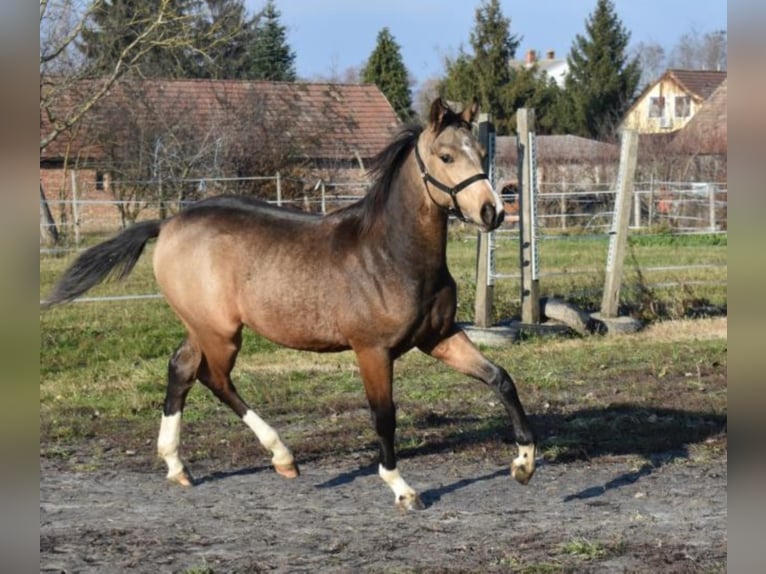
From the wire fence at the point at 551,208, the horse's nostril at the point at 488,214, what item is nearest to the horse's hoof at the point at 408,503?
the horse's nostril at the point at 488,214

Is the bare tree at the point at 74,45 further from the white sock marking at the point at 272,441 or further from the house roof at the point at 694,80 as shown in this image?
the house roof at the point at 694,80

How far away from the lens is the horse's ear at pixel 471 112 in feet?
19.5

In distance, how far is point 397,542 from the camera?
515 cm

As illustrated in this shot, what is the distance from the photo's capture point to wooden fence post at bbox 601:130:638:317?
12789mm

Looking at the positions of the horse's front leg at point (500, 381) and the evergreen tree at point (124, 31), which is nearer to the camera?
the horse's front leg at point (500, 381)

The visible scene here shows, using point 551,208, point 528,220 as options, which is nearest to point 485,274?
point 528,220

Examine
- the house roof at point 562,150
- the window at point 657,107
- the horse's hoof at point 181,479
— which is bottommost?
the horse's hoof at point 181,479

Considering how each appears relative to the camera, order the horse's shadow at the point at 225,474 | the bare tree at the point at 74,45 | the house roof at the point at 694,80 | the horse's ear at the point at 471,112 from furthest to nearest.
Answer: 1. the house roof at the point at 694,80
2. the bare tree at the point at 74,45
3. the horse's shadow at the point at 225,474
4. the horse's ear at the point at 471,112

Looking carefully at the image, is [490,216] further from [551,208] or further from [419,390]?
[551,208]

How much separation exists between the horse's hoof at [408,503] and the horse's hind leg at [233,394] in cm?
98

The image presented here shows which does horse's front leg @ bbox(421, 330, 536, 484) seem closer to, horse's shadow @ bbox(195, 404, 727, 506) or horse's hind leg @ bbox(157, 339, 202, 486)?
horse's shadow @ bbox(195, 404, 727, 506)
